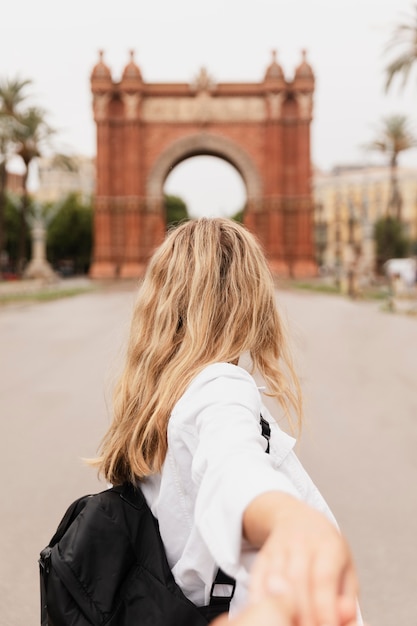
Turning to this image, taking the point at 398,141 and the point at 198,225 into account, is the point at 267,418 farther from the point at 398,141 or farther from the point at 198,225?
the point at 398,141

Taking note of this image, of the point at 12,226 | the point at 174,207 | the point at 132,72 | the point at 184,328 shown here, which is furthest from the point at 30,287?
the point at 174,207

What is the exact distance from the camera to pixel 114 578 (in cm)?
155

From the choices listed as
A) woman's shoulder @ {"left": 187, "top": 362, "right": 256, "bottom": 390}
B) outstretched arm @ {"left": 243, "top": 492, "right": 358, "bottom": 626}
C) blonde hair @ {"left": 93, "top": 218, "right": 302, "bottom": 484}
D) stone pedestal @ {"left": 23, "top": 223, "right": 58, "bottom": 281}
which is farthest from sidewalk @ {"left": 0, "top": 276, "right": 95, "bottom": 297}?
outstretched arm @ {"left": 243, "top": 492, "right": 358, "bottom": 626}

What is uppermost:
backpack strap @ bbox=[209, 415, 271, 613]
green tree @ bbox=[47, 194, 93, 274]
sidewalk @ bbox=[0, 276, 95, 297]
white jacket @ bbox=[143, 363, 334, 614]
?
green tree @ bbox=[47, 194, 93, 274]

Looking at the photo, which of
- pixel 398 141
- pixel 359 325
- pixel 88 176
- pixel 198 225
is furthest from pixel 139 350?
pixel 88 176

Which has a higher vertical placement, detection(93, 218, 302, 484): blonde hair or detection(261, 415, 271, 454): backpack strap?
detection(93, 218, 302, 484): blonde hair

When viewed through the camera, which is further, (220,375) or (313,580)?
(220,375)

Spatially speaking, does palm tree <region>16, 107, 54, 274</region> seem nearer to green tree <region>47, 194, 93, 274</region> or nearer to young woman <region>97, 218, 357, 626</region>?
green tree <region>47, 194, 93, 274</region>

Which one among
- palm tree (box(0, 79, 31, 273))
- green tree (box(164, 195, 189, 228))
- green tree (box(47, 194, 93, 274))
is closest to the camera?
palm tree (box(0, 79, 31, 273))

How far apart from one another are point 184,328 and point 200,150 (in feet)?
139

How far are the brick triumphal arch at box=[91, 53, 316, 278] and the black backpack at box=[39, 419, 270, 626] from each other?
1626 inches

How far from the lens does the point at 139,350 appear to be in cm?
178

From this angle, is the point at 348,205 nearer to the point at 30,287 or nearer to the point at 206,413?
the point at 30,287

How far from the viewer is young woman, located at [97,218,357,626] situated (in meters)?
1.08
